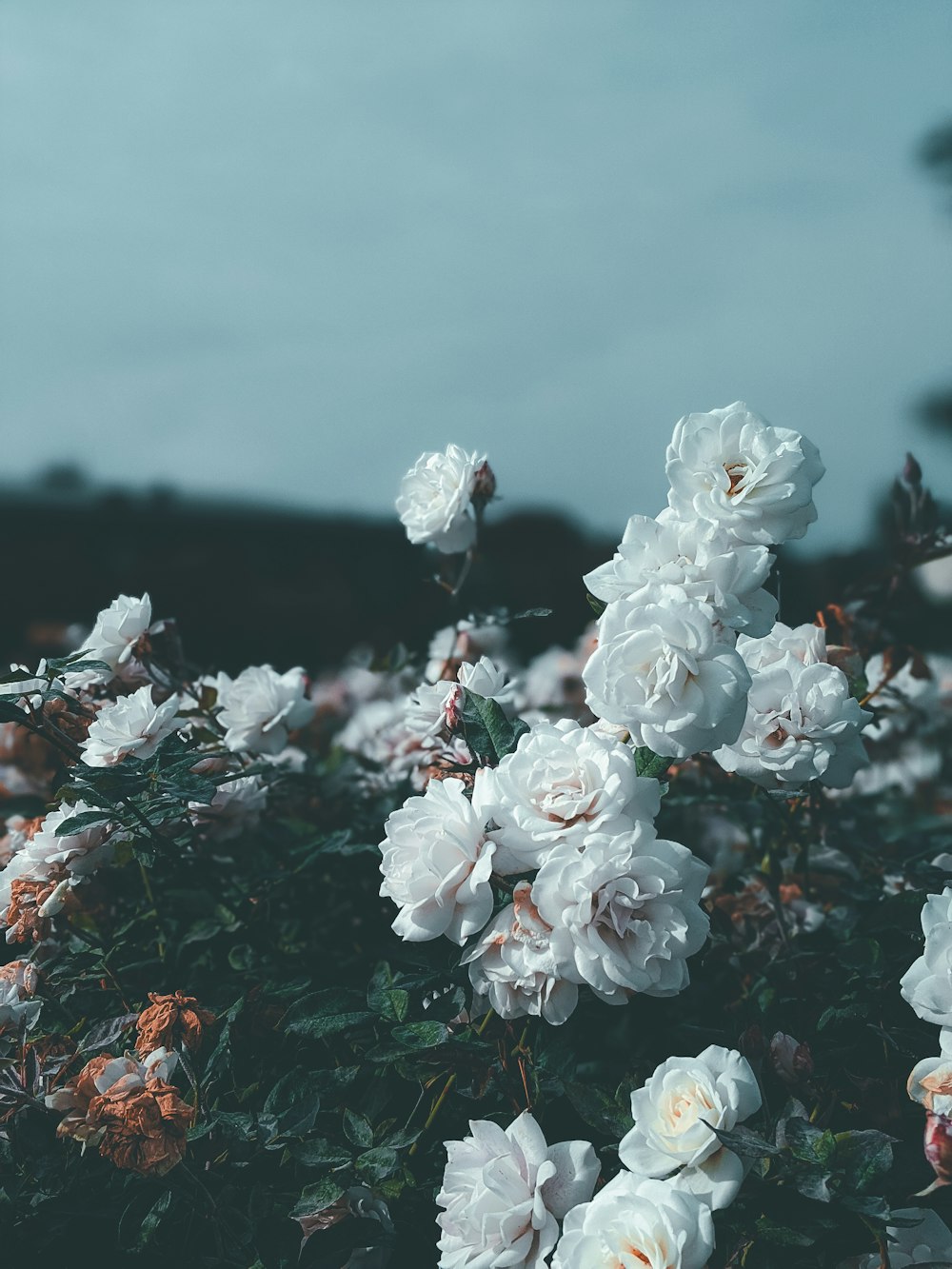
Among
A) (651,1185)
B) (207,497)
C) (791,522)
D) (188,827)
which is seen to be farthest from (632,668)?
(207,497)

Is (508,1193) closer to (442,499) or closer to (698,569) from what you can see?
(698,569)

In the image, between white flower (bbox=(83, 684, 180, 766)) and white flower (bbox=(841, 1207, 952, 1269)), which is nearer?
white flower (bbox=(841, 1207, 952, 1269))

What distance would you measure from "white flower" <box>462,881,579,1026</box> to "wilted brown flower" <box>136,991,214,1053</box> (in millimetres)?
270

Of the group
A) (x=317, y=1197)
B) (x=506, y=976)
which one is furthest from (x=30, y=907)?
(x=506, y=976)

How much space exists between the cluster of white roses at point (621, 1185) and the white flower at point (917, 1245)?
0.52 feet

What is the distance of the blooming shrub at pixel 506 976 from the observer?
2.74 ft

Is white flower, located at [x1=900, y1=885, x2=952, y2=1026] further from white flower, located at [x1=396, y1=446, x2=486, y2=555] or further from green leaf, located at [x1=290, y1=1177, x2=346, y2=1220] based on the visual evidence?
white flower, located at [x1=396, y1=446, x2=486, y2=555]

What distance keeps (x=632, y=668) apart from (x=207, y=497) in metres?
4.55

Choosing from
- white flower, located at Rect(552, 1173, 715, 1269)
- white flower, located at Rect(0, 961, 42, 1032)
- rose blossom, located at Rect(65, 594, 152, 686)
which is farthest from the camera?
rose blossom, located at Rect(65, 594, 152, 686)

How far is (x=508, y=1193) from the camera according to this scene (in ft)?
2.82

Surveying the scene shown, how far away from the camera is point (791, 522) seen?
94 cm

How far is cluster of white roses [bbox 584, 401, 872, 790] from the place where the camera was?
0.82 meters

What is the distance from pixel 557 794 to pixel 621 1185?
30 cm

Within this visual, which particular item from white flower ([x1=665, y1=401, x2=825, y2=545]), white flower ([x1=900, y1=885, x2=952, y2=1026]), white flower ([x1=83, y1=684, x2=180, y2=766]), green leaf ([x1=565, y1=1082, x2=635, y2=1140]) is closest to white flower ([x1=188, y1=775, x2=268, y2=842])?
white flower ([x1=83, y1=684, x2=180, y2=766])
